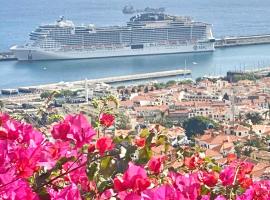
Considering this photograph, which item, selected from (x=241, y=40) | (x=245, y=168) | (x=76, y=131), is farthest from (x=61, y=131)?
(x=241, y=40)

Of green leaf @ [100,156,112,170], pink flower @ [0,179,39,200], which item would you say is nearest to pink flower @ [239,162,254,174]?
green leaf @ [100,156,112,170]

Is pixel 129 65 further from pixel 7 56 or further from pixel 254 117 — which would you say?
pixel 254 117

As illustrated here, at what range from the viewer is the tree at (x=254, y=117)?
39.4 ft

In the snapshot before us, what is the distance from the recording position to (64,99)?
14.5 metres

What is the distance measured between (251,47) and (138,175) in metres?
23.6

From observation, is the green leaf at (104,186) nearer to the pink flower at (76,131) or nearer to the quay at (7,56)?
the pink flower at (76,131)

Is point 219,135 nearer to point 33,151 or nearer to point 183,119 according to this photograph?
point 183,119

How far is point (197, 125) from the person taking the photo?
37.8ft

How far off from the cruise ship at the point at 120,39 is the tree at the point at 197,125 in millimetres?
11946

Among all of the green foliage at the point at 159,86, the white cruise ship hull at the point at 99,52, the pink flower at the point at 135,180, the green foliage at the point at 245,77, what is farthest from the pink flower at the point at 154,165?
Answer: the white cruise ship hull at the point at 99,52

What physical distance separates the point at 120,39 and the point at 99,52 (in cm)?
142

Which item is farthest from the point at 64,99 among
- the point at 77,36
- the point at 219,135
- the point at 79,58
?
the point at 77,36

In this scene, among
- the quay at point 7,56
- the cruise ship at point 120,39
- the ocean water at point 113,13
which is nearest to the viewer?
the quay at point 7,56

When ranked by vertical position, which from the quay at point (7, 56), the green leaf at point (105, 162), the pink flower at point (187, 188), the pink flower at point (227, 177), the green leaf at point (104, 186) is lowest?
the quay at point (7, 56)
